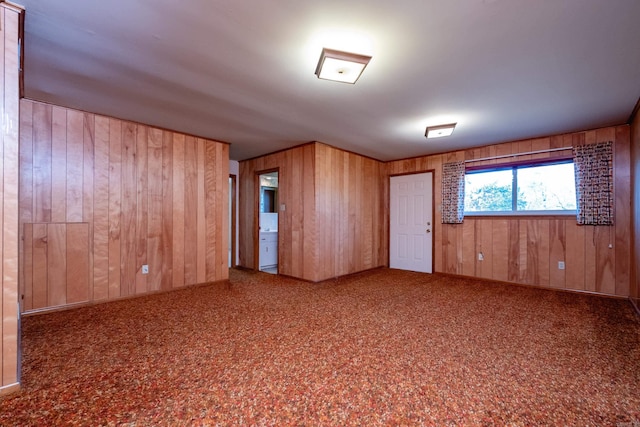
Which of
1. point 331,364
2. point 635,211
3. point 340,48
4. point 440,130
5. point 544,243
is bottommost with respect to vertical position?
point 331,364

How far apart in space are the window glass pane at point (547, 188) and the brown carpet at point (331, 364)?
4.86 feet

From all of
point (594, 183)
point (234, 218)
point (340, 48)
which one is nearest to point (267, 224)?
point (234, 218)

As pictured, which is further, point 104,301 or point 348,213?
point 348,213

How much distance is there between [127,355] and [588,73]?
452cm

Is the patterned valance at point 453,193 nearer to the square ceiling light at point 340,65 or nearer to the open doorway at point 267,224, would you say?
the open doorway at point 267,224

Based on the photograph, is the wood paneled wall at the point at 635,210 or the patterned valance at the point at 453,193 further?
the patterned valance at the point at 453,193

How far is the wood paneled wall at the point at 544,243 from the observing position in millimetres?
3668

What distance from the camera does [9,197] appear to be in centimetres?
169

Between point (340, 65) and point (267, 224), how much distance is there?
5013 millimetres

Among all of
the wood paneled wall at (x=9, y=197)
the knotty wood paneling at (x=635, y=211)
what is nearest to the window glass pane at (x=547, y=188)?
the knotty wood paneling at (x=635, y=211)

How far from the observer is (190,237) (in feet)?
13.6

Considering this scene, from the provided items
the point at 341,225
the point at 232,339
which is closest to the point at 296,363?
the point at 232,339

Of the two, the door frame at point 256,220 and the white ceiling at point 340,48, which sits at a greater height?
the white ceiling at point 340,48

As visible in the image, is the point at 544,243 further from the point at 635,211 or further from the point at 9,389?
the point at 9,389
